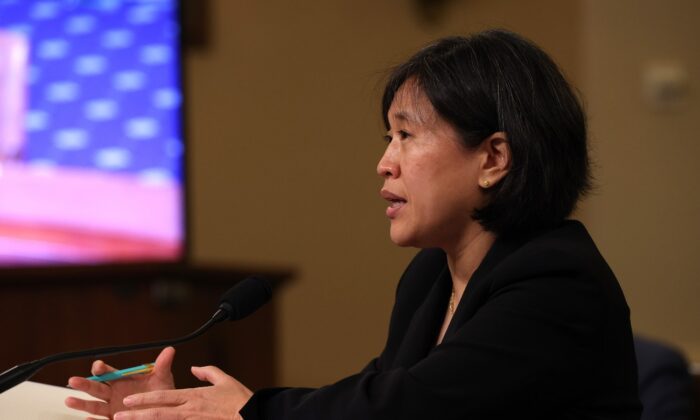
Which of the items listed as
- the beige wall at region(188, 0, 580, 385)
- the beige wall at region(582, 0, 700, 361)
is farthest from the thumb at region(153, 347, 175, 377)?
the beige wall at region(582, 0, 700, 361)

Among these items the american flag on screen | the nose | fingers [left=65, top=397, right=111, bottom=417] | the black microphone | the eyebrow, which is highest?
the american flag on screen

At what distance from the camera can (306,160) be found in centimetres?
Result: 439

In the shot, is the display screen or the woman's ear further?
the display screen

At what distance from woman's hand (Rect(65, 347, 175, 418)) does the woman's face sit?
17.7 inches

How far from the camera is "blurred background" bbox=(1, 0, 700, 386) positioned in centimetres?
416

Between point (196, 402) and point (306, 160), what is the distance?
9.89 ft

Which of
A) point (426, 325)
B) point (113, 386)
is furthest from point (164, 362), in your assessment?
point (426, 325)

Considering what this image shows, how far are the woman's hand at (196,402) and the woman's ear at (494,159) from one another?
0.51 meters

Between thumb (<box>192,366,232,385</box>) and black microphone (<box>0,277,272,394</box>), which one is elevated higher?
black microphone (<box>0,277,272,394</box>)

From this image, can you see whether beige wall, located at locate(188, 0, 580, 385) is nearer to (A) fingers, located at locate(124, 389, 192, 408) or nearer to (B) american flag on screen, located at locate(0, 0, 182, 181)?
(B) american flag on screen, located at locate(0, 0, 182, 181)

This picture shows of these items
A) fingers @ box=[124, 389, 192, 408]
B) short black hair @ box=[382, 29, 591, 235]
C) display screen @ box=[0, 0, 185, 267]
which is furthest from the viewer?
display screen @ box=[0, 0, 185, 267]

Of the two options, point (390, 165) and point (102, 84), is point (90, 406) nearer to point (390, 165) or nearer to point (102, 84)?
point (390, 165)

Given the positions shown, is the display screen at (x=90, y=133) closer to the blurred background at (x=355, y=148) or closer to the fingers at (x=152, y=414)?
the blurred background at (x=355, y=148)

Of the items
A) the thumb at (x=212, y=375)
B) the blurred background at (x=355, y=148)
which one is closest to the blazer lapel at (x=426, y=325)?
the thumb at (x=212, y=375)
